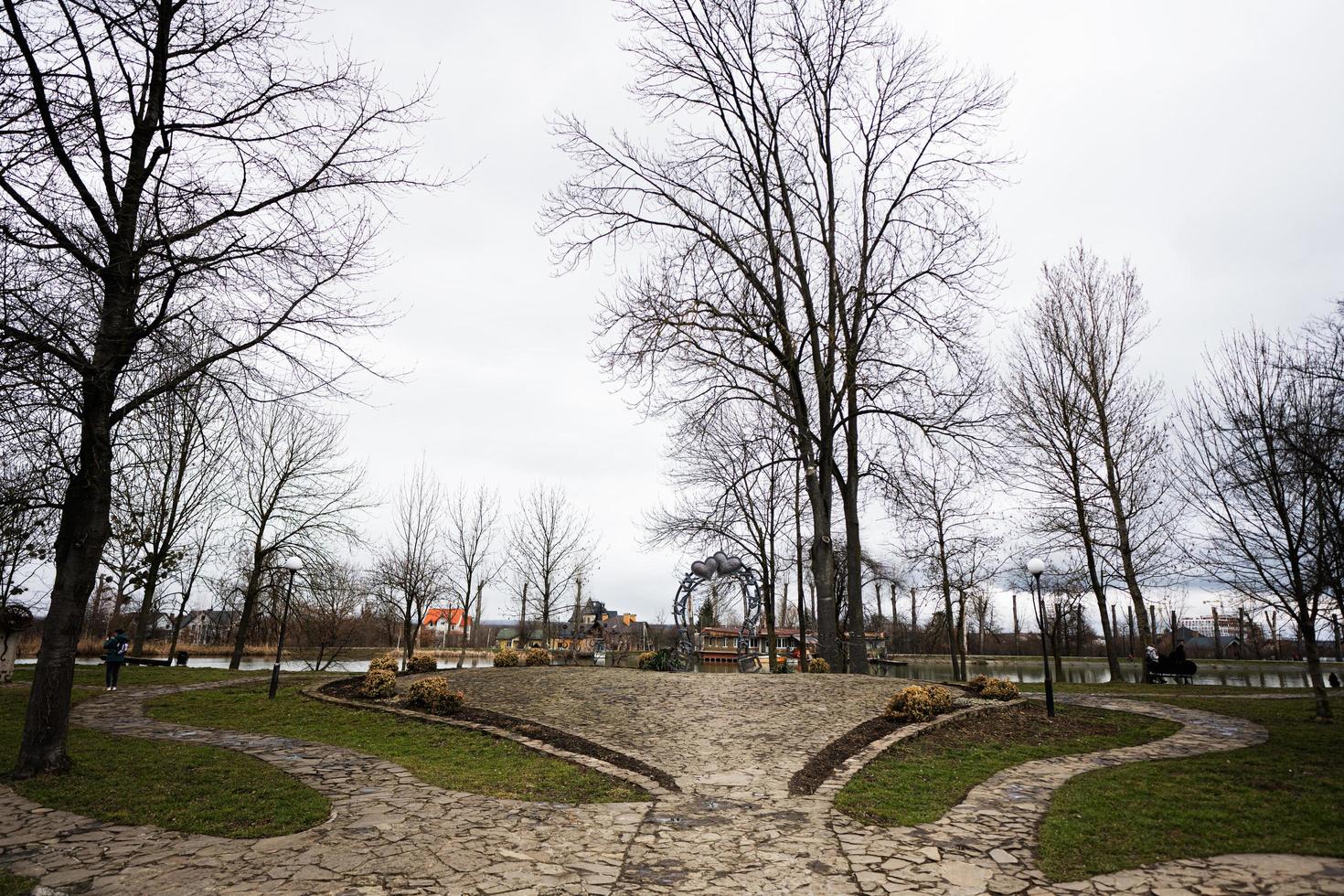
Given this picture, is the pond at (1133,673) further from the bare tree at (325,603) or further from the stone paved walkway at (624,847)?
the bare tree at (325,603)

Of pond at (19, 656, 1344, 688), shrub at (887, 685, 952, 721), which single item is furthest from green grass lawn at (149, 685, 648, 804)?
pond at (19, 656, 1344, 688)

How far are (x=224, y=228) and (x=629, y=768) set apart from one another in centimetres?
783

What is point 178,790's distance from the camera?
21.6ft

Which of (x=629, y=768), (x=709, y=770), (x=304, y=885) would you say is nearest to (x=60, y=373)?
(x=304, y=885)

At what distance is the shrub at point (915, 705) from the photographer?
1017 cm

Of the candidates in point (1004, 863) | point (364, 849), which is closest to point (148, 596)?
point (364, 849)

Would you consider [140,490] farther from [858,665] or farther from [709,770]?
[858,665]

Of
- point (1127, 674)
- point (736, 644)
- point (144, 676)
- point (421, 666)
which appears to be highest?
point (736, 644)

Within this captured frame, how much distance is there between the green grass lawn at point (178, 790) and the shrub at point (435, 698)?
3.28 m

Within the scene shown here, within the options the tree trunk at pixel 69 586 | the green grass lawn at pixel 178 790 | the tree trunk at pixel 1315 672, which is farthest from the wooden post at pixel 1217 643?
the tree trunk at pixel 69 586

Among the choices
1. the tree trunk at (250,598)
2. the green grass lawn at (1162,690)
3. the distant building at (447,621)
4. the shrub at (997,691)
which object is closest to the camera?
the shrub at (997,691)

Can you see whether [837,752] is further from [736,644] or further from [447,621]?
[447,621]

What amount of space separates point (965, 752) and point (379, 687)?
10193mm

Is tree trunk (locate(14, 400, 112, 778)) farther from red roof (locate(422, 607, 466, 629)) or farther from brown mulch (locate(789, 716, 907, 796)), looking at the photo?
red roof (locate(422, 607, 466, 629))
